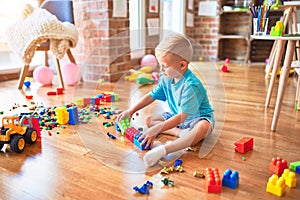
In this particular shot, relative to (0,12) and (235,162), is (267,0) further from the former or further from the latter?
(0,12)

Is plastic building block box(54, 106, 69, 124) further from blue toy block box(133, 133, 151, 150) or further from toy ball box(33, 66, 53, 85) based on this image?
toy ball box(33, 66, 53, 85)

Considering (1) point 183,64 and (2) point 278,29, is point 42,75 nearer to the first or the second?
(1) point 183,64

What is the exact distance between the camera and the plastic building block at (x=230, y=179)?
2.19 ft

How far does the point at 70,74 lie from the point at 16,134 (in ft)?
3.31

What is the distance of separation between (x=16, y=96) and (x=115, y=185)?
1.12m

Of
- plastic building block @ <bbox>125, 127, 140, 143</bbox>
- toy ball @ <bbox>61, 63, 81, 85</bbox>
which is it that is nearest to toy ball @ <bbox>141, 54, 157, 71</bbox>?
toy ball @ <bbox>61, 63, 81, 85</bbox>

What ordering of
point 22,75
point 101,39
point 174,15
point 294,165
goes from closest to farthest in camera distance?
point 294,165 → point 22,75 → point 101,39 → point 174,15

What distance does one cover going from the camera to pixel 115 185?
2.23 ft

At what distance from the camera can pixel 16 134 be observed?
0.87m

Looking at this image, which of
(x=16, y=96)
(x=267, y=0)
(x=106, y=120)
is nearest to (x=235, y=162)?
(x=106, y=120)

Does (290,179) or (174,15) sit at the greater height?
(174,15)

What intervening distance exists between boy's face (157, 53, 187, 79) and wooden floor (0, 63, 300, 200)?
0.23 m

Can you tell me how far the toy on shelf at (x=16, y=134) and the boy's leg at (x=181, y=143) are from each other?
386mm

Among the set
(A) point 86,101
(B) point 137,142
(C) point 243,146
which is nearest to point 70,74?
(A) point 86,101
